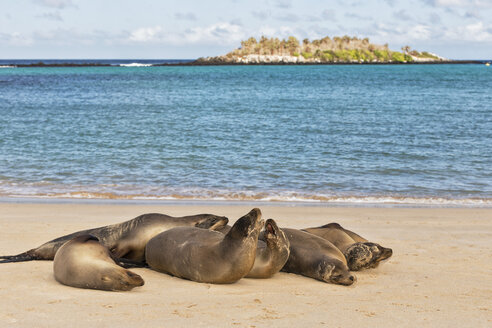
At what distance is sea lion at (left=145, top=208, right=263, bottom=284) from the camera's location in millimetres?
5766

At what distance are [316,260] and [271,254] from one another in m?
0.48

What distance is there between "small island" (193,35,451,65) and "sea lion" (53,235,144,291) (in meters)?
159

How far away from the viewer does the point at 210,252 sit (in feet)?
19.3

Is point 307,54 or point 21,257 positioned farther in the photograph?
point 307,54

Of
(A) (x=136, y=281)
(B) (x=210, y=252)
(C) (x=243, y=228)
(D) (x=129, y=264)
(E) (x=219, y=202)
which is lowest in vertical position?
(E) (x=219, y=202)

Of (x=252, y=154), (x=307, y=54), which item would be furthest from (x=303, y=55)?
(x=252, y=154)

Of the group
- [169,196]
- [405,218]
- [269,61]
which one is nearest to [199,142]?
[169,196]

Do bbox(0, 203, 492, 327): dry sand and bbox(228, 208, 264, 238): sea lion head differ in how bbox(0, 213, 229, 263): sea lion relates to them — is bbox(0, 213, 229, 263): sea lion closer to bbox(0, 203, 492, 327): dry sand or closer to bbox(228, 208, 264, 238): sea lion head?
bbox(0, 203, 492, 327): dry sand

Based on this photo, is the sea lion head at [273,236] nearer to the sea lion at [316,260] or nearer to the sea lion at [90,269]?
the sea lion at [316,260]

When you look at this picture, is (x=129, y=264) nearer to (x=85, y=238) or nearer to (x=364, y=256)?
(x=85, y=238)

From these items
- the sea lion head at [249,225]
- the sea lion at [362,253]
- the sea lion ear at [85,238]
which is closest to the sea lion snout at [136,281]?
the sea lion ear at [85,238]

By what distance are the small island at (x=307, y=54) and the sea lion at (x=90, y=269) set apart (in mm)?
159053

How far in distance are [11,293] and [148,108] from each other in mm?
32159

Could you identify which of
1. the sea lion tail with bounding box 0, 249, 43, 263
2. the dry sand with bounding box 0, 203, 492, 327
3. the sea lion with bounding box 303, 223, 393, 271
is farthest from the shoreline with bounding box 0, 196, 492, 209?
the sea lion tail with bounding box 0, 249, 43, 263
